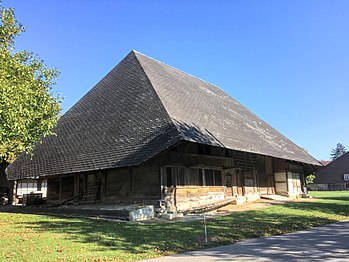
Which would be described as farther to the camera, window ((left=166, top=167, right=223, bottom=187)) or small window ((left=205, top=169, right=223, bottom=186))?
small window ((left=205, top=169, right=223, bottom=186))

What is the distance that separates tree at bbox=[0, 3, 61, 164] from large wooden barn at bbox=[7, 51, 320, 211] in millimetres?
4194

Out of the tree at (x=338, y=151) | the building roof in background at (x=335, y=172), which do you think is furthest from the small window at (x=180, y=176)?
the tree at (x=338, y=151)

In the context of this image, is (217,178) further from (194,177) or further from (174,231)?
(174,231)

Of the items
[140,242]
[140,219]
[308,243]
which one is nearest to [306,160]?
[140,219]

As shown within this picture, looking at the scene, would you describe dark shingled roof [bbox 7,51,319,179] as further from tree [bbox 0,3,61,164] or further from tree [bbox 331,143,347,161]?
tree [bbox 331,143,347,161]

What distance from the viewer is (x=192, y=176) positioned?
19047mm

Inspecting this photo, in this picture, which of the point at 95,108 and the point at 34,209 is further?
the point at 95,108

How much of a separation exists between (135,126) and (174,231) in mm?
8649

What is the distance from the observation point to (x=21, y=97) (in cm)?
1235

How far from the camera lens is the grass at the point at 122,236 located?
8.05m

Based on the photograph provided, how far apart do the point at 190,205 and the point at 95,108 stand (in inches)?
412

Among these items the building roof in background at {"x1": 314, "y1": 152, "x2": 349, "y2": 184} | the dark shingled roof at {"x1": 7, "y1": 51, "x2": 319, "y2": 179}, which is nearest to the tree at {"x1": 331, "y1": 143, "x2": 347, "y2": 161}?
the building roof in background at {"x1": 314, "y1": 152, "x2": 349, "y2": 184}

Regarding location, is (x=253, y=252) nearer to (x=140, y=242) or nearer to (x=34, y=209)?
(x=140, y=242)

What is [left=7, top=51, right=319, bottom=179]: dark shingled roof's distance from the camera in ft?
56.5
